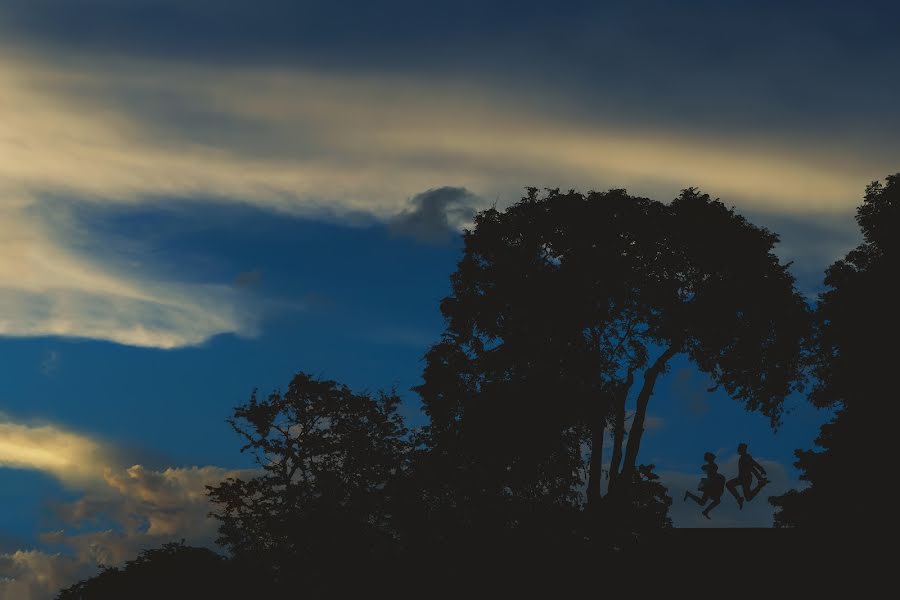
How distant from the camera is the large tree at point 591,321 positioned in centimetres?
4150

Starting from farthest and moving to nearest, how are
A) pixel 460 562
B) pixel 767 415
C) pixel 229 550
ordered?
pixel 229 550 → pixel 767 415 → pixel 460 562

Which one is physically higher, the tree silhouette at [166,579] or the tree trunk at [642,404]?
the tree trunk at [642,404]

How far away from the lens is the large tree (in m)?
41.5

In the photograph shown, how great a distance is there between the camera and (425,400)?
146ft

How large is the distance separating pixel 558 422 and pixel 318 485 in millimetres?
12192

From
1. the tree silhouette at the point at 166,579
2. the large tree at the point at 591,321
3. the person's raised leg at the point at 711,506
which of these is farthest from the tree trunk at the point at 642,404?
the tree silhouette at the point at 166,579

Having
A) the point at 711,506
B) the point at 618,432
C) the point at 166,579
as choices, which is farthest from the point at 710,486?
the point at 166,579

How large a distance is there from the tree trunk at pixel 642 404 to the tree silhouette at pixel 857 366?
264 inches

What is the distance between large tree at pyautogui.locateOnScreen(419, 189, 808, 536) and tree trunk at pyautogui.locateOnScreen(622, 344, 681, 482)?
55 millimetres

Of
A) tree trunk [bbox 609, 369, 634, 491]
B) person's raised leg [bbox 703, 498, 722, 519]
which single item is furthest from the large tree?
person's raised leg [bbox 703, 498, 722, 519]

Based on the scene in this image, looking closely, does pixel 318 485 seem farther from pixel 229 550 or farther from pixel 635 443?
pixel 635 443

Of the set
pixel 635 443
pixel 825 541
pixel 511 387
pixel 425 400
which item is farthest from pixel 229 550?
pixel 825 541

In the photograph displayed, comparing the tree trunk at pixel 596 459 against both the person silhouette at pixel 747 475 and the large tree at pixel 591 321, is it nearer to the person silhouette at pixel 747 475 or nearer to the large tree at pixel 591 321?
the large tree at pixel 591 321

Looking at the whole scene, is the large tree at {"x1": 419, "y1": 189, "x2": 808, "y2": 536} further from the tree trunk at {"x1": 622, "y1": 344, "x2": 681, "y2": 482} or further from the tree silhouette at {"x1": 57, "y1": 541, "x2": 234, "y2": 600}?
the tree silhouette at {"x1": 57, "y1": 541, "x2": 234, "y2": 600}
